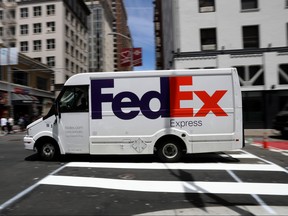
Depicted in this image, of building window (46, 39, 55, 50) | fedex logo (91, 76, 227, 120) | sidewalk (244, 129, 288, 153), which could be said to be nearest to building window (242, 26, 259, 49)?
sidewalk (244, 129, 288, 153)

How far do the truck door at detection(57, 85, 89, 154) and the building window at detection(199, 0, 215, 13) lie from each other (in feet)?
61.3

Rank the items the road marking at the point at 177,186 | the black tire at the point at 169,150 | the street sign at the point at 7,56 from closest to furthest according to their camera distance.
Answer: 1. the road marking at the point at 177,186
2. the black tire at the point at 169,150
3. the street sign at the point at 7,56

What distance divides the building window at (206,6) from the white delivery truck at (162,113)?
1764cm

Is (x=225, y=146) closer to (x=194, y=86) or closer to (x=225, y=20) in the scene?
(x=194, y=86)

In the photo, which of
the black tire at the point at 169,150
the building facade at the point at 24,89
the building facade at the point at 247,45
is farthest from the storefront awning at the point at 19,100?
the black tire at the point at 169,150

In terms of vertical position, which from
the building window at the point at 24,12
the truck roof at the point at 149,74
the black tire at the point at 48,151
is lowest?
the black tire at the point at 48,151

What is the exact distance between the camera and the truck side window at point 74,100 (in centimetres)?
1007

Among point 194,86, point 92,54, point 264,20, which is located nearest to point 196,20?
point 264,20

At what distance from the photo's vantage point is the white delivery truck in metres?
9.76

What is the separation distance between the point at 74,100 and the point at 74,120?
0.64 metres

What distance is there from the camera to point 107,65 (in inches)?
5251

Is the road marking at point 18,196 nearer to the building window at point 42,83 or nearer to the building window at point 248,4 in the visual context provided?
the building window at point 248,4

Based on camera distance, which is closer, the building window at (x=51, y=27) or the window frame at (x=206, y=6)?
the window frame at (x=206, y=6)

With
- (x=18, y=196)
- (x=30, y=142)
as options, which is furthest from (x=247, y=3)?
(x=18, y=196)
